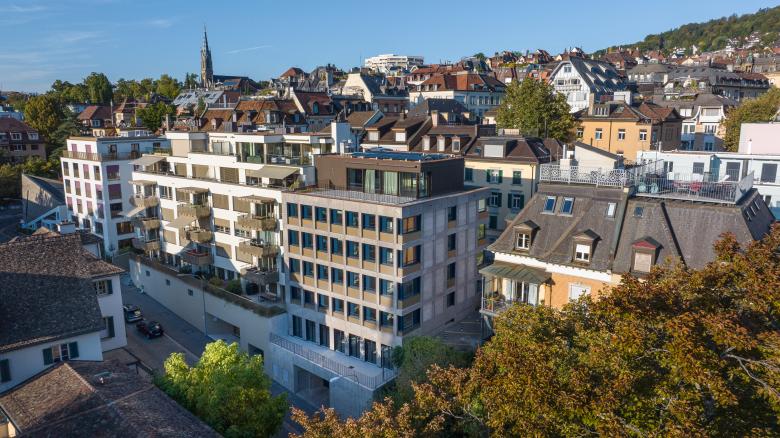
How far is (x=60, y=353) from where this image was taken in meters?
33.8

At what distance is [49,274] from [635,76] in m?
Result: 156

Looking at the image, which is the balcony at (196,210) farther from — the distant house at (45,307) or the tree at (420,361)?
the tree at (420,361)

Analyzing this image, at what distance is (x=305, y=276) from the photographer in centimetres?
4753

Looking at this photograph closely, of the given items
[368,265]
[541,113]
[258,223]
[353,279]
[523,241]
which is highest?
[541,113]

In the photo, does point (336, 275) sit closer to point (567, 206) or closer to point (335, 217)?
point (335, 217)

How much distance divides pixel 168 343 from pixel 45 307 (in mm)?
19512

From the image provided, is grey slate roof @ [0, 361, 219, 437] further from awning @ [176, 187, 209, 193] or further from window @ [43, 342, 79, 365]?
awning @ [176, 187, 209, 193]

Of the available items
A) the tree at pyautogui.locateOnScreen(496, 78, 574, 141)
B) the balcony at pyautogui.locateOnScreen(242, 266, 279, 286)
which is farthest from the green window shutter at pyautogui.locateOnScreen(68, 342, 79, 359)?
the tree at pyautogui.locateOnScreen(496, 78, 574, 141)

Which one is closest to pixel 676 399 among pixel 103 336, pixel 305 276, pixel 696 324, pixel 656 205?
pixel 696 324

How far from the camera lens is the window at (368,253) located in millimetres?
42625

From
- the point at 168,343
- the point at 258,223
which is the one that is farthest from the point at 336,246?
the point at 168,343

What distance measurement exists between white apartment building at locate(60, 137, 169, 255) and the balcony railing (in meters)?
36.5

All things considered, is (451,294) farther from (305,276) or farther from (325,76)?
(325,76)

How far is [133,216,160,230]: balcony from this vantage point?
64.4 m
